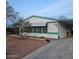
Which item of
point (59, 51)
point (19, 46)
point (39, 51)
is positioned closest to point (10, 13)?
point (19, 46)

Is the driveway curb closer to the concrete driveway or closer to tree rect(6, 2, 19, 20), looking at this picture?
the concrete driveway

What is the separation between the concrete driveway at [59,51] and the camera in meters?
1.42

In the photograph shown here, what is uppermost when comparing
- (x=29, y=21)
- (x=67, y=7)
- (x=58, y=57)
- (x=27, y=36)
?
(x=67, y=7)

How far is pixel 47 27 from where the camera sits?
1545 mm

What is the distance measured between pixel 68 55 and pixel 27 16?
0.56m

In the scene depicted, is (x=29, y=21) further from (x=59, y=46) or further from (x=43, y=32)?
(x=59, y=46)

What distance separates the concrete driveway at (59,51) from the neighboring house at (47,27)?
100 millimetres

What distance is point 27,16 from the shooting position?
1.52m

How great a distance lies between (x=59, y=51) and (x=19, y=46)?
404 millimetres

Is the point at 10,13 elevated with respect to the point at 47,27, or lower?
elevated

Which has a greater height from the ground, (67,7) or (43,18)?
(67,7)

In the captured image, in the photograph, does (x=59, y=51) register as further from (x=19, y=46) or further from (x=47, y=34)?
(x=19, y=46)

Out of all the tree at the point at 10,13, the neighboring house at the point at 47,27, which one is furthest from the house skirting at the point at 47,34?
the tree at the point at 10,13
